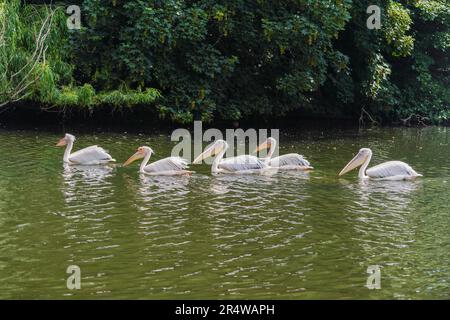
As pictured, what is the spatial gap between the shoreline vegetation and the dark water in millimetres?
5726

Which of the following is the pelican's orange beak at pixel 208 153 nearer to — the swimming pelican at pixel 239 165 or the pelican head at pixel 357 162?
the swimming pelican at pixel 239 165

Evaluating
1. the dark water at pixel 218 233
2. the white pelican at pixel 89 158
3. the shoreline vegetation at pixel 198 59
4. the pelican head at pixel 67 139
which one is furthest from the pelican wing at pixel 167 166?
the shoreline vegetation at pixel 198 59

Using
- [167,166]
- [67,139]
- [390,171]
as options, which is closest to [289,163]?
[390,171]

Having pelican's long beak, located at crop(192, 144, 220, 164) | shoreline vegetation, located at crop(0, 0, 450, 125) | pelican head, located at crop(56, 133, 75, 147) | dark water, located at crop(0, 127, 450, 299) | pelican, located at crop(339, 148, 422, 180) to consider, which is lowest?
dark water, located at crop(0, 127, 450, 299)

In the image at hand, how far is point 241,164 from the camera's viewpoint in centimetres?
1554

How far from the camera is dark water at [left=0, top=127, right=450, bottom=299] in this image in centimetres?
836

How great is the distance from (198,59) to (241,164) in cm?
805

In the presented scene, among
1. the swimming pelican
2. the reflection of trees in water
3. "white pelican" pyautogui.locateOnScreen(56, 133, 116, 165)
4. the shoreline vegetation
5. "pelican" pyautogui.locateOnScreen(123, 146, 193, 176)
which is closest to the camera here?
the reflection of trees in water

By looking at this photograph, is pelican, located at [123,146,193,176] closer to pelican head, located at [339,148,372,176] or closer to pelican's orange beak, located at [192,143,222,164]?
pelican's orange beak, located at [192,143,222,164]

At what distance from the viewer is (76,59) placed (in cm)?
2252

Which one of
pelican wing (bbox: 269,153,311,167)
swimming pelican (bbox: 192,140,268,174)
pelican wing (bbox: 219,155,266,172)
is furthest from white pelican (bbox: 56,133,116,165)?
pelican wing (bbox: 269,153,311,167)

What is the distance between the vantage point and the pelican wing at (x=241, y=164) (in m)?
15.5
